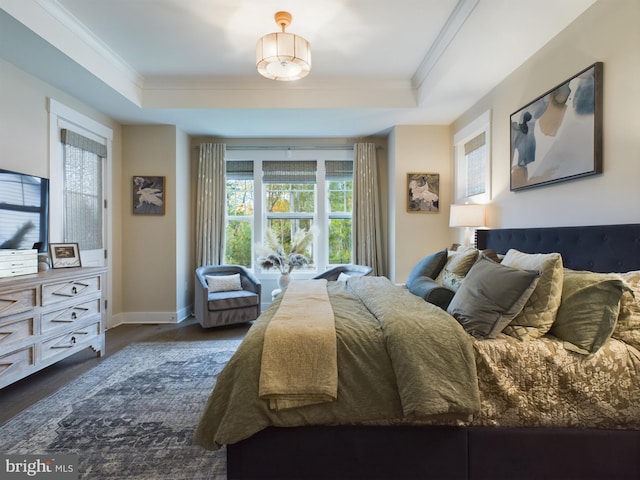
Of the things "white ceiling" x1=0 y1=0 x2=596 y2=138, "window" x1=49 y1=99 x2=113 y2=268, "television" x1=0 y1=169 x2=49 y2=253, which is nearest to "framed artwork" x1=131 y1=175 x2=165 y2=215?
"window" x1=49 y1=99 x2=113 y2=268

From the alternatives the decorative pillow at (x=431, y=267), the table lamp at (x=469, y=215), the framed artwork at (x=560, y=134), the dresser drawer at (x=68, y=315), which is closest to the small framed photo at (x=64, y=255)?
the dresser drawer at (x=68, y=315)

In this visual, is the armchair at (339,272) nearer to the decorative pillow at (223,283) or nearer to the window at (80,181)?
the decorative pillow at (223,283)

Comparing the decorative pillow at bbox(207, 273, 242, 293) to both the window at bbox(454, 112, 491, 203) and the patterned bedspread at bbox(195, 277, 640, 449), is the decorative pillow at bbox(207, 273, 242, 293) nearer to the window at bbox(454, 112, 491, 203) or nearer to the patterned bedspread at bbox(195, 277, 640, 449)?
the patterned bedspread at bbox(195, 277, 640, 449)

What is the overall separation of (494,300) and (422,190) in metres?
2.93

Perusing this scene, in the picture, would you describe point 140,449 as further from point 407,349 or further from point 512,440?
point 512,440

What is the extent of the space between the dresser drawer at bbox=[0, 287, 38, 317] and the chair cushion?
167cm

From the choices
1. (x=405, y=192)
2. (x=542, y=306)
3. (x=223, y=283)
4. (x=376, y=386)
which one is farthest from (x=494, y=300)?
(x=223, y=283)

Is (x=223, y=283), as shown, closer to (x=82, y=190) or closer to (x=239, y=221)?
(x=239, y=221)

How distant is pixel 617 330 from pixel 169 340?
3716 millimetres

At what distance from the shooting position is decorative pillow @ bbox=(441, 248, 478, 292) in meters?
2.24

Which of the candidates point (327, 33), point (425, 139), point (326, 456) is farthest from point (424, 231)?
point (326, 456)

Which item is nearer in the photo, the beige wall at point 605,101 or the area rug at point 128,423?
the area rug at point 128,423

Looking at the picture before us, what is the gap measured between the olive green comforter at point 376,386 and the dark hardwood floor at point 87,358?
5.70 feet

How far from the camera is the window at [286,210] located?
4891mm
